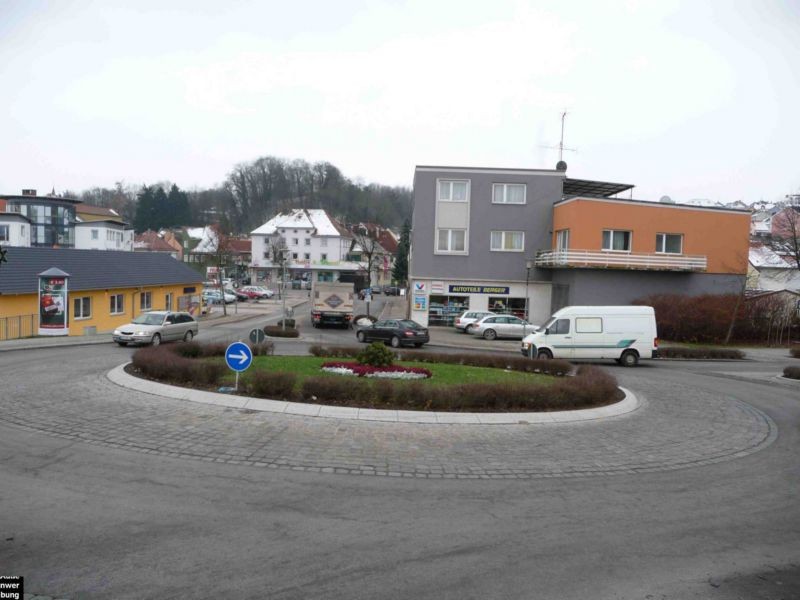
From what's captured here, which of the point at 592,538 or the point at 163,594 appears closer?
the point at 163,594

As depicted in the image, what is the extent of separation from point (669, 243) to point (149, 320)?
3019 centimetres

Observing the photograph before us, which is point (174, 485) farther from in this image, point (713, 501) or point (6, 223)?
point (6, 223)

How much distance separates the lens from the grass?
15.2m

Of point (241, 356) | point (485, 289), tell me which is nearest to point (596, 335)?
point (241, 356)

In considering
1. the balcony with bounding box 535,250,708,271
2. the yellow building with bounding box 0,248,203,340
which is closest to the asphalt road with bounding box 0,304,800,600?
the yellow building with bounding box 0,248,203,340

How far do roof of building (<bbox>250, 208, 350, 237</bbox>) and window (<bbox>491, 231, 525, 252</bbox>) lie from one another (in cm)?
6054

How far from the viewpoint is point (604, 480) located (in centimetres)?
879

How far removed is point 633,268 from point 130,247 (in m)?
82.6

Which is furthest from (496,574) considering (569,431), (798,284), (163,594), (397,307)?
(798,284)

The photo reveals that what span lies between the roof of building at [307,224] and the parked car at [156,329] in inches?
2781

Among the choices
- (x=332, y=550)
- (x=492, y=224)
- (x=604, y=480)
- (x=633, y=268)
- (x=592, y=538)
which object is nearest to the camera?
(x=332, y=550)

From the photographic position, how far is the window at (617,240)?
37.6 m

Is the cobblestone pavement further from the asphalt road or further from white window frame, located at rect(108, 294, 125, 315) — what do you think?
white window frame, located at rect(108, 294, 125, 315)

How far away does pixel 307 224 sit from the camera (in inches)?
3927
